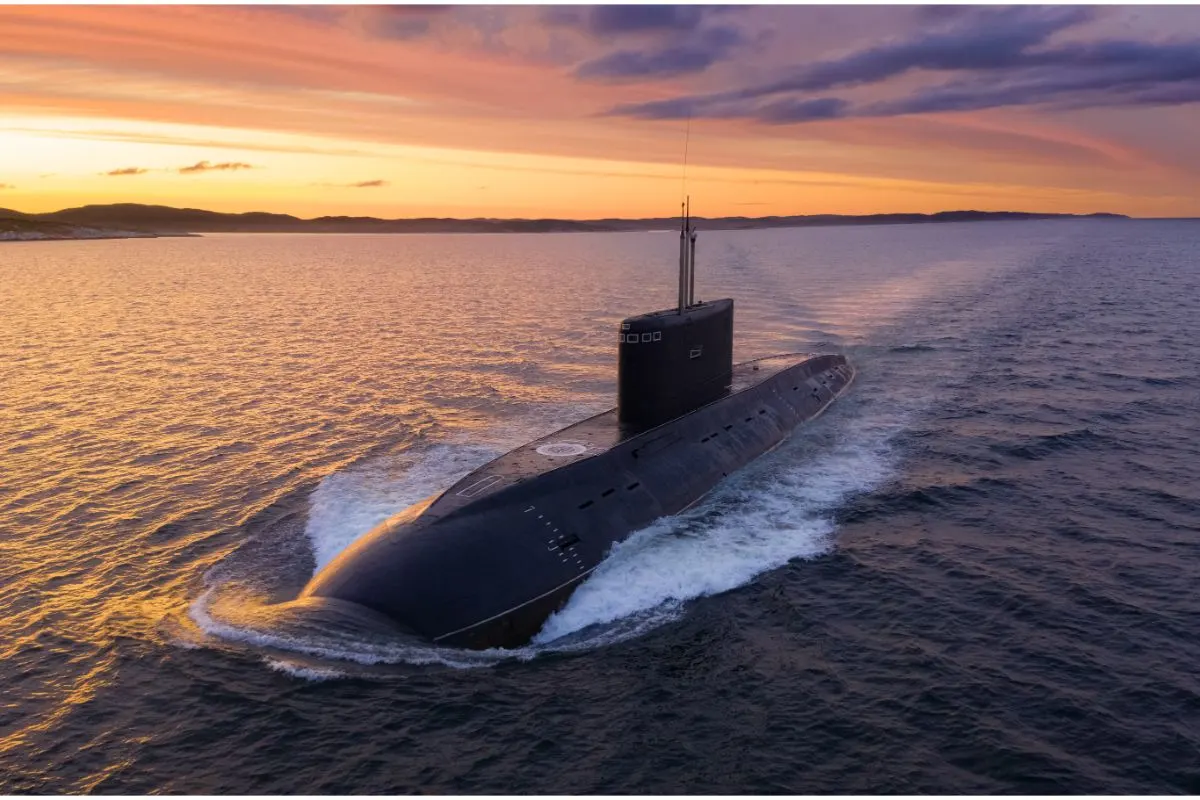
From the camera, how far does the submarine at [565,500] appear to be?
18562 millimetres

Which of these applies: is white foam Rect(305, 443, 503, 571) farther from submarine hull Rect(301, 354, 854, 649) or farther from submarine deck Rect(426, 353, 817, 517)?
submarine deck Rect(426, 353, 817, 517)

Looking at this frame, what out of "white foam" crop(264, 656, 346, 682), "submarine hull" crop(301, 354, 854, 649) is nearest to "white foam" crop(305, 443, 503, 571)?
"submarine hull" crop(301, 354, 854, 649)

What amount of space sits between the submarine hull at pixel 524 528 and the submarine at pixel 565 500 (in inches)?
1.5

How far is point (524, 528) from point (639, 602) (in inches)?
133

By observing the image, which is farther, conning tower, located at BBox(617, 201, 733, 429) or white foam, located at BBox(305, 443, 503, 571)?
conning tower, located at BBox(617, 201, 733, 429)

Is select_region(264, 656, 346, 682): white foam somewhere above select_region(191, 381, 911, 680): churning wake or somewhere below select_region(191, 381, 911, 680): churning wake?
below

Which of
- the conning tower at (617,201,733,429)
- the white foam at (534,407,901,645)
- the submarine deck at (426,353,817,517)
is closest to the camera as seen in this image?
the white foam at (534,407,901,645)

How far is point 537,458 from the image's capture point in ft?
80.5

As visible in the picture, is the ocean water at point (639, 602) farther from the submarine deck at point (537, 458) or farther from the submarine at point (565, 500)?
the submarine deck at point (537, 458)

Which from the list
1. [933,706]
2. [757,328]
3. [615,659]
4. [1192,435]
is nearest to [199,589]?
[615,659]

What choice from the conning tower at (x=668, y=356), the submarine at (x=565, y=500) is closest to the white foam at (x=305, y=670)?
the submarine at (x=565, y=500)

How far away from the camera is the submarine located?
18.6 meters

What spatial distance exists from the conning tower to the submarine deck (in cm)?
95

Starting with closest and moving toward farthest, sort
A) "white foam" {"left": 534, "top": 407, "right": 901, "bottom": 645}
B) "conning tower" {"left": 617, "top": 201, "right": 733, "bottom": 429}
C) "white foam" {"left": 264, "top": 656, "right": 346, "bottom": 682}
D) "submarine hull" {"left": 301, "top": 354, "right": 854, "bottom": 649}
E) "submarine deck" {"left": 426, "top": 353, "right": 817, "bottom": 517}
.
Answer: "white foam" {"left": 264, "top": 656, "right": 346, "bottom": 682}, "submarine hull" {"left": 301, "top": 354, "right": 854, "bottom": 649}, "white foam" {"left": 534, "top": 407, "right": 901, "bottom": 645}, "submarine deck" {"left": 426, "top": 353, "right": 817, "bottom": 517}, "conning tower" {"left": 617, "top": 201, "right": 733, "bottom": 429}
